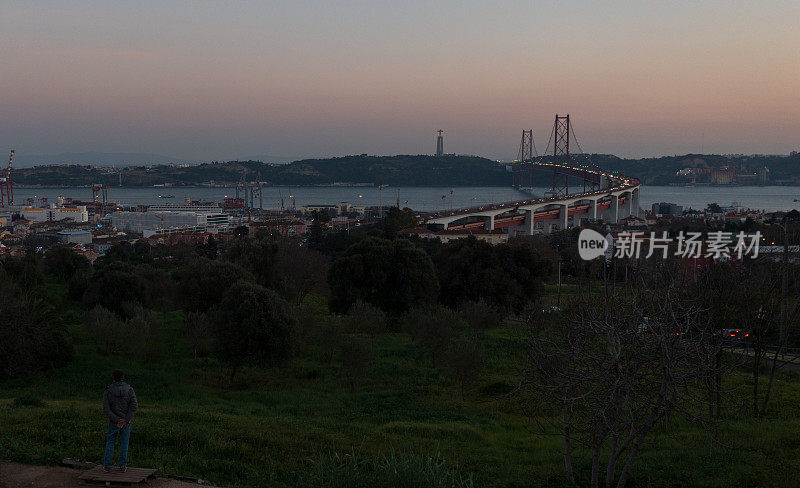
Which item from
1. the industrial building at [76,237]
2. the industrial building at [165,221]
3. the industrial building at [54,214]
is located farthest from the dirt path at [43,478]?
the industrial building at [54,214]

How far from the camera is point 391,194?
294 ft

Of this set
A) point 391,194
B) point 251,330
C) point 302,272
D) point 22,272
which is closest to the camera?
point 251,330

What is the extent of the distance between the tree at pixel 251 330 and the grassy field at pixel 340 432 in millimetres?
342

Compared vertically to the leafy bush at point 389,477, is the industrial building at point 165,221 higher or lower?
lower

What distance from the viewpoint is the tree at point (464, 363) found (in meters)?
6.50

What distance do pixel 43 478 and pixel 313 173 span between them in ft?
335

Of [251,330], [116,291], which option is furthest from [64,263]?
[251,330]

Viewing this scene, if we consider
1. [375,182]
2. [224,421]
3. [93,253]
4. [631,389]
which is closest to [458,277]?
[224,421]

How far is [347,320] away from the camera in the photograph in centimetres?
953

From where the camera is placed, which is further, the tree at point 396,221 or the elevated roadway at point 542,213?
the elevated roadway at point 542,213

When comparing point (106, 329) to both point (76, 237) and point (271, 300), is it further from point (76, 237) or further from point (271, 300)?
point (76, 237)

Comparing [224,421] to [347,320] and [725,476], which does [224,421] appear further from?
[347,320]

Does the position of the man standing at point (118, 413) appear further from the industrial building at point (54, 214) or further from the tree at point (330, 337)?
the industrial building at point (54, 214)

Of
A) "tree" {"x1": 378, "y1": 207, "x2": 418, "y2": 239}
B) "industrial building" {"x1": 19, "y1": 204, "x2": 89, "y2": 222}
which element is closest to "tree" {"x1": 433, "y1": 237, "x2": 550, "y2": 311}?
"tree" {"x1": 378, "y1": 207, "x2": 418, "y2": 239}
